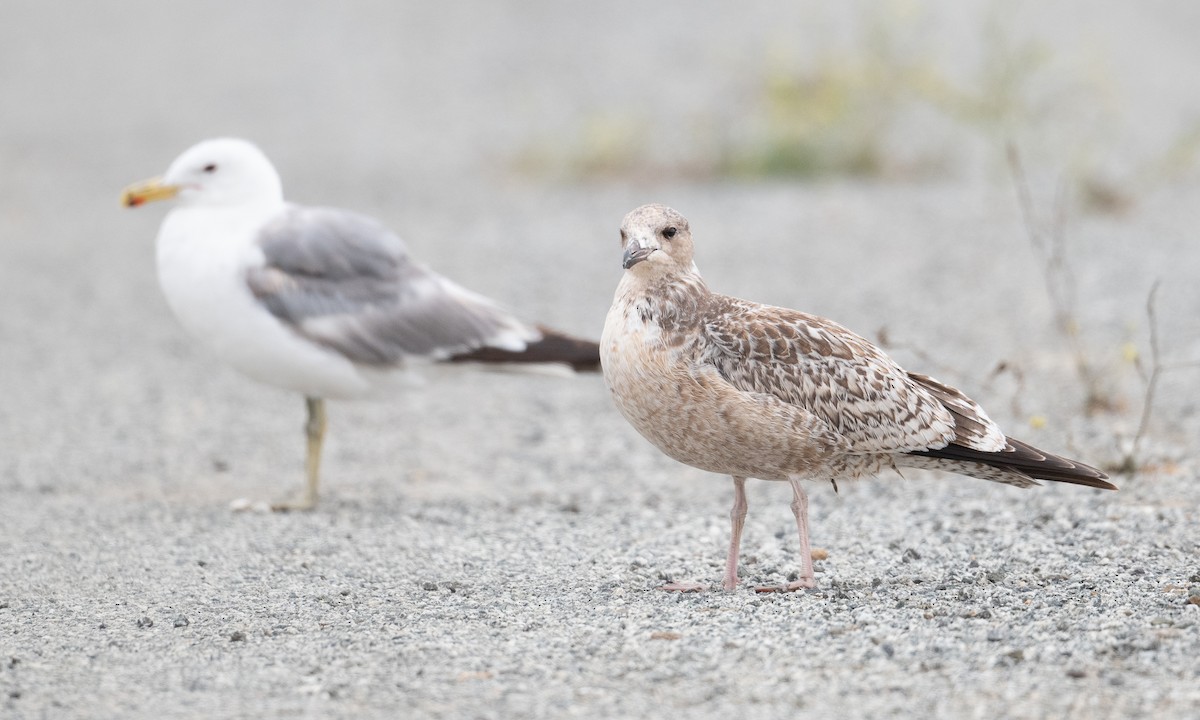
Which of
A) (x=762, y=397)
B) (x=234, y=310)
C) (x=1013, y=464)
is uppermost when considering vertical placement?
(x=234, y=310)

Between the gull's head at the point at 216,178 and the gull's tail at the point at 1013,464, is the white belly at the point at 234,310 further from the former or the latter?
the gull's tail at the point at 1013,464

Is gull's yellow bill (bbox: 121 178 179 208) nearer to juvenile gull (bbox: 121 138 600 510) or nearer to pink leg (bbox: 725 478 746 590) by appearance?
juvenile gull (bbox: 121 138 600 510)

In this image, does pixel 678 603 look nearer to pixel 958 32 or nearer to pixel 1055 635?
pixel 1055 635

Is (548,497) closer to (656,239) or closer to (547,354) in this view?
(547,354)

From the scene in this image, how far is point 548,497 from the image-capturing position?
6.70 meters

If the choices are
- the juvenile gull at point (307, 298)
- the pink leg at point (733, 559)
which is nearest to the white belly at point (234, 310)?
the juvenile gull at point (307, 298)

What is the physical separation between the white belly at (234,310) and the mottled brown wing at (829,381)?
92.5 inches

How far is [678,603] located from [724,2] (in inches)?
674

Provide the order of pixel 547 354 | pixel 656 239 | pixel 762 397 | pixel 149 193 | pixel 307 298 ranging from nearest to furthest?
pixel 762 397
pixel 656 239
pixel 307 298
pixel 547 354
pixel 149 193

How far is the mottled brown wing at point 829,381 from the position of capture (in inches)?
189

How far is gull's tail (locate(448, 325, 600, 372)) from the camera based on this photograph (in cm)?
680

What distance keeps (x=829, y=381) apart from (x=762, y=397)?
240mm

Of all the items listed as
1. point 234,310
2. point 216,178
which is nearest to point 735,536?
point 234,310

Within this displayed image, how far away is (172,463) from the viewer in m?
7.46
